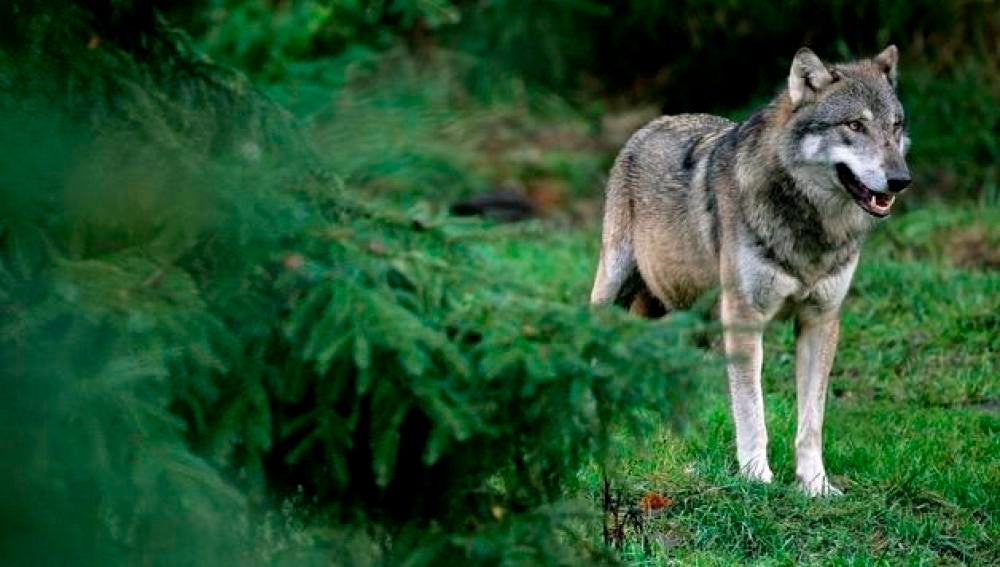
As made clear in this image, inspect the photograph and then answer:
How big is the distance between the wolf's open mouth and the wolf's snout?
105 mm

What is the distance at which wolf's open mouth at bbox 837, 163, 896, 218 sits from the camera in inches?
255

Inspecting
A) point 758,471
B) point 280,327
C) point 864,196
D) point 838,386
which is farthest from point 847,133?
point 280,327

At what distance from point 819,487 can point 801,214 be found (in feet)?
4.04

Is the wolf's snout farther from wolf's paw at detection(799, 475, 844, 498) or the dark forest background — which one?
the dark forest background

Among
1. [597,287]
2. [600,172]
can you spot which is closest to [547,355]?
[597,287]

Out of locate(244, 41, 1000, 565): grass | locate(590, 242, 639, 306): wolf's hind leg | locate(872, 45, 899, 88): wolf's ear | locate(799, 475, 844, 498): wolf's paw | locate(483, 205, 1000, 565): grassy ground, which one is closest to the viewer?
locate(244, 41, 1000, 565): grass

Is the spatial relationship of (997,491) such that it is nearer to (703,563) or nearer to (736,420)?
(736,420)

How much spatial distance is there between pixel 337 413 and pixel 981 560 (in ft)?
10.5

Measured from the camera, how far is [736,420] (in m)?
6.56

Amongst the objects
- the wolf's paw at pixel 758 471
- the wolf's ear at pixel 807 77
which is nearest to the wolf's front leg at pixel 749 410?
the wolf's paw at pixel 758 471

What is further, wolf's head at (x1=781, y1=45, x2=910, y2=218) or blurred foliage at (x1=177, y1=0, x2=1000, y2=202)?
blurred foliage at (x1=177, y1=0, x2=1000, y2=202)

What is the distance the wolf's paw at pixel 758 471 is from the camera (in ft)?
20.8

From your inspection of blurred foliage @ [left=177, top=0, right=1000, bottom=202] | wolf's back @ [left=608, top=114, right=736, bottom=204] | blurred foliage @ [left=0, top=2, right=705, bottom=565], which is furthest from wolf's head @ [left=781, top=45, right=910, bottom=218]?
blurred foliage @ [left=177, top=0, right=1000, bottom=202]

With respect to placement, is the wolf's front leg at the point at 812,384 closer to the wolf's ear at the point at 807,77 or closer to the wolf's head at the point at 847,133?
the wolf's head at the point at 847,133
